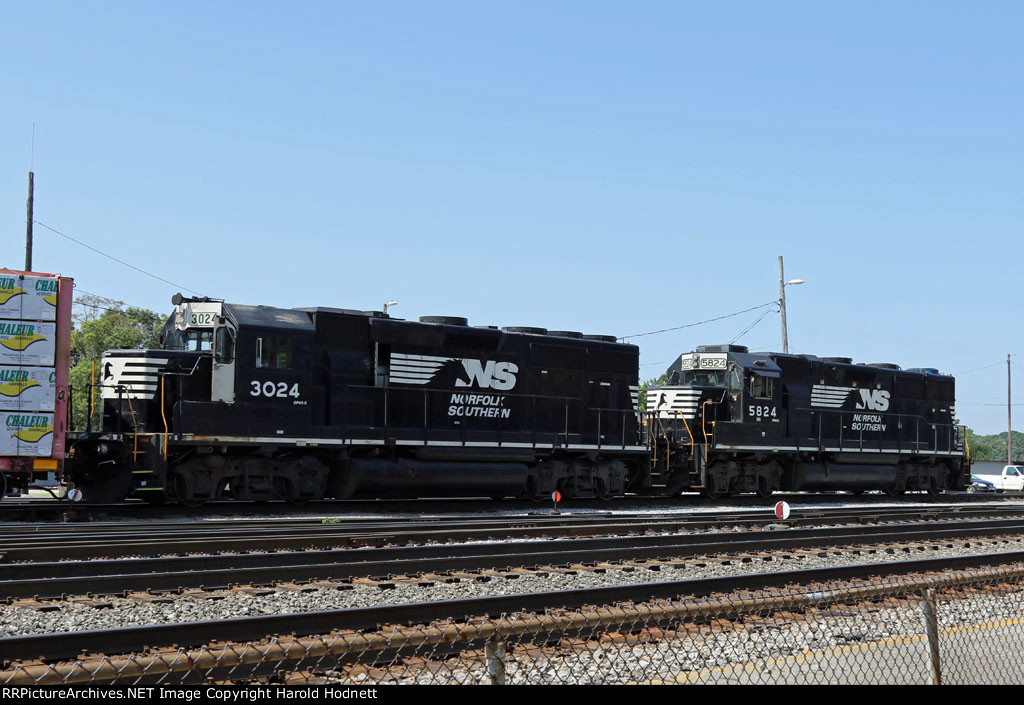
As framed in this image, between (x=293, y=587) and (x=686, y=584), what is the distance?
3587 millimetres

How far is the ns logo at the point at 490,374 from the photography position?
23.0 metres

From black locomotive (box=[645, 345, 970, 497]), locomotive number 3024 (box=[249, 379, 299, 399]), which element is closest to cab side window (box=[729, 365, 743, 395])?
black locomotive (box=[645, 345, 970, 497])

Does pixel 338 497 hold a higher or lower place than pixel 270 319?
lower

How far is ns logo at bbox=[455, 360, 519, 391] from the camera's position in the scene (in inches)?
905

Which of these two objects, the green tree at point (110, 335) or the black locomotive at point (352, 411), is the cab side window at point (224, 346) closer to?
the black locomotive at point (352, 411)

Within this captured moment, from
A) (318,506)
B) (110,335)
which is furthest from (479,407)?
(110,335)

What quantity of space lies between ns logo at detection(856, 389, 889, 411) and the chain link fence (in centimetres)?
2278

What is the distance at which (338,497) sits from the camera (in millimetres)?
21547

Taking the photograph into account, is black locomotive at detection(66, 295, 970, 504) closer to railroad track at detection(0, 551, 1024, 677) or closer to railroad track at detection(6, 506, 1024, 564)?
railroad track at detection(6, 506, 1024, 564)
